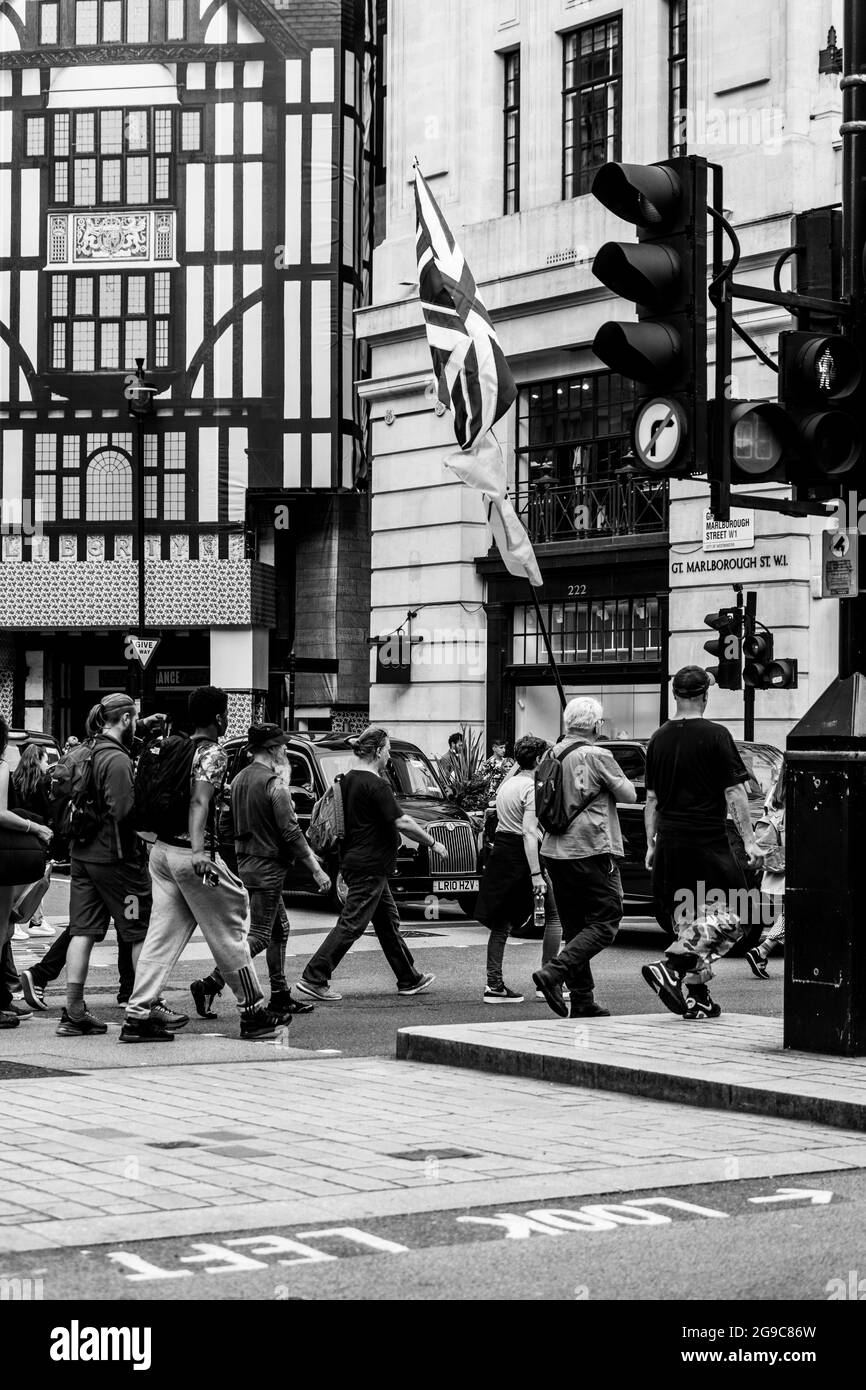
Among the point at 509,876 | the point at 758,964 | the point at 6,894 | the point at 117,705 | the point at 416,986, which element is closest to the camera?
the point at 6,894

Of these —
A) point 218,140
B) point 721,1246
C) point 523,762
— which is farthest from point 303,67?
point 721,1246

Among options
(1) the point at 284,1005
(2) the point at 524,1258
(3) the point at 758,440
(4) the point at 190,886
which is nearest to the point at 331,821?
(1) the point at 284,1005

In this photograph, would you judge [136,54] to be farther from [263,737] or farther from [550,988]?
[550,988]

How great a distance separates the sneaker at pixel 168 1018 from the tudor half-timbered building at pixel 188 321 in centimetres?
2899

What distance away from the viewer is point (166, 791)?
1033 cm

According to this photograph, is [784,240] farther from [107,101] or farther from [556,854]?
[107,101]

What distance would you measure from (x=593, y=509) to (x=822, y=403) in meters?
20.7

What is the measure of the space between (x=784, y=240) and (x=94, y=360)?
19719 mm

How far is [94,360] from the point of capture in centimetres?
4112

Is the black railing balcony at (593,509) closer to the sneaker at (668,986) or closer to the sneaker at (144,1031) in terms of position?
the sneaker at (668,986)

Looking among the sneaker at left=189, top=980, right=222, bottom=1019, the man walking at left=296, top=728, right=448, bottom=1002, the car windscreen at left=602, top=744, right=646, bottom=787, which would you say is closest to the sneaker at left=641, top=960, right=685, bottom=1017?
the man walking at left=296, top=728, right=448, bottom=1002

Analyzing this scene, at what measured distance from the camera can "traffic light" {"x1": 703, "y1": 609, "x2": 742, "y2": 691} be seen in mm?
23312

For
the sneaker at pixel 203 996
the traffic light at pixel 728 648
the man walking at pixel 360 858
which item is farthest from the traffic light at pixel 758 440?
the traffic light at pixel 728 648

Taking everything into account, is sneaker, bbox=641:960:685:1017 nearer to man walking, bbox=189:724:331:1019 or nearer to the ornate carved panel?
man walking, bbox=189:724:331:1019
